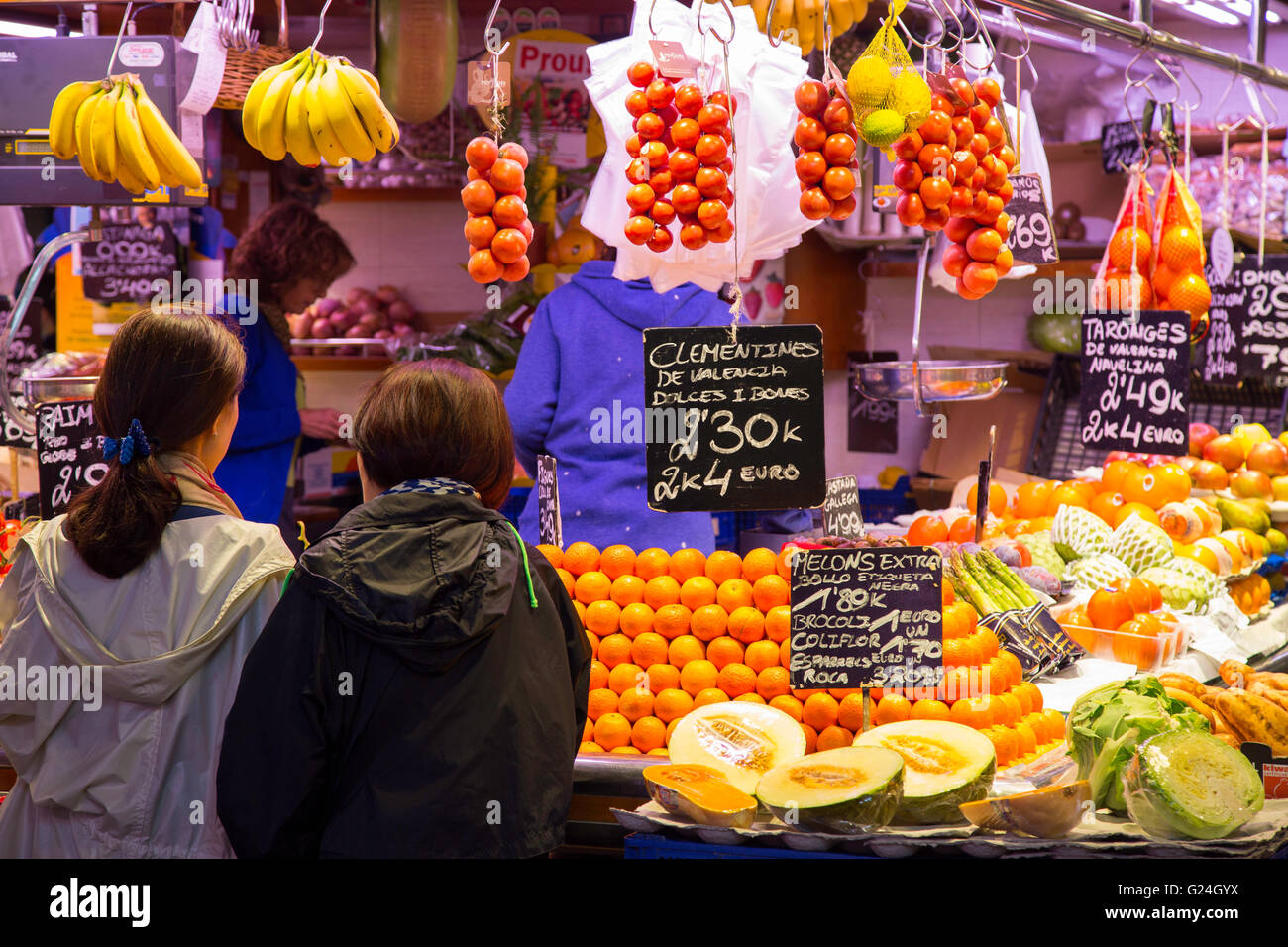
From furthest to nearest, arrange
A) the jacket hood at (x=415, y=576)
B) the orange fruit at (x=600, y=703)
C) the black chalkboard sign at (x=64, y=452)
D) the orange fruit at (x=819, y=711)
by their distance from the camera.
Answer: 1. the black chalkboard sign at (x=64, y=452)
2. the orange fruit at (x=600, y=703)
3. the orange fruit at (x=819, y=711)
4. the jacket hood at (x=415, y=576)

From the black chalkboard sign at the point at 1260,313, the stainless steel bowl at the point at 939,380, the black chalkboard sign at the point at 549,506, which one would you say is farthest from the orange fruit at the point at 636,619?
the black chalkboard sign at the point at 1260,313

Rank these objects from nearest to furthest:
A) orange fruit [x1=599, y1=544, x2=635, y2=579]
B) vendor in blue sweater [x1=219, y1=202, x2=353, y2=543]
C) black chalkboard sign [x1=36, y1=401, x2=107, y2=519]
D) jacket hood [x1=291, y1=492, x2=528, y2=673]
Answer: jacket hood [x1=291, y1=492, x2=528, y2=673] < orange fruit [x1=599, y1=544, x2=635, y2=579] < black chalkboard sign [x1=36, y1=401, x2=107, y2=519] < vendor in blue sweater [x1=219, y1=202, x2=353, y2=543]

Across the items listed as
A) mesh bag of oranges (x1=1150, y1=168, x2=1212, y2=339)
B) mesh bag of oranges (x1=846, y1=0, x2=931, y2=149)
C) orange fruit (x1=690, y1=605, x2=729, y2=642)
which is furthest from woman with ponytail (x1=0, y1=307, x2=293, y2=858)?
mesh bag of oranges (x1=1150, y1=168, x2=1212, y2=339)

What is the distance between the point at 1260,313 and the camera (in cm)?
492

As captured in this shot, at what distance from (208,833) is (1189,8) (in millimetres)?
5733

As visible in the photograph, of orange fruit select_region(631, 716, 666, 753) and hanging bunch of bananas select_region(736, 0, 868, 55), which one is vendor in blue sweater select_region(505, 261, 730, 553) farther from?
orange fruit select_region(631, 716, 666, 753)

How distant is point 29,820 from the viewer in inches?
86.8

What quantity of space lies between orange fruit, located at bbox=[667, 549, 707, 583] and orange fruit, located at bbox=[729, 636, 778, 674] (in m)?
0.27

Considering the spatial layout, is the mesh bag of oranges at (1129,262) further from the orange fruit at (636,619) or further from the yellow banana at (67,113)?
the yellow banana at (67,113)

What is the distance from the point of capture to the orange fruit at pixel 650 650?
2.72 m

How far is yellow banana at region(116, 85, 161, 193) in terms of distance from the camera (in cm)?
302

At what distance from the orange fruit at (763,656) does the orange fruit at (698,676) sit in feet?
0.29
